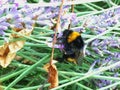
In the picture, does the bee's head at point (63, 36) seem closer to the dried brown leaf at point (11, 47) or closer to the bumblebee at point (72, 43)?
the bumblebee at point (72, 43)

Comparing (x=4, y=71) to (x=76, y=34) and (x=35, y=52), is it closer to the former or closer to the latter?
(x=35, y=52)

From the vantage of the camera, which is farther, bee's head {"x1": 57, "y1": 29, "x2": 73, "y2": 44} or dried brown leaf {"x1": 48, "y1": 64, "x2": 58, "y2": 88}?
bee's head {"x1": 57, "y1": 29, "x2": 73, "y2": 44}

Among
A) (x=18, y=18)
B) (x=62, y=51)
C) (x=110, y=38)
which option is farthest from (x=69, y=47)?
(x=18, y=18)

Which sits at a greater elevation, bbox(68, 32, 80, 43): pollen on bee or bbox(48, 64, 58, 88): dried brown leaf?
bbox(68, 32, 80, 43): pollen on bee

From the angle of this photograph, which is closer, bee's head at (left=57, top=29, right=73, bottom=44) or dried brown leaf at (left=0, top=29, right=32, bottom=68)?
dried brown leaf at (left=0, top=29, right=32, bottom=68)

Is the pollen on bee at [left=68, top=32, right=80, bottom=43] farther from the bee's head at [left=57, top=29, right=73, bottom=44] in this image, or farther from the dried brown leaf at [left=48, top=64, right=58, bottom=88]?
the dried brown leaf at [left=48, top=64, right=58, bottom=88]

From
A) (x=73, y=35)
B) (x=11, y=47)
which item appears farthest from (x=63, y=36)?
(x=11, y=47)

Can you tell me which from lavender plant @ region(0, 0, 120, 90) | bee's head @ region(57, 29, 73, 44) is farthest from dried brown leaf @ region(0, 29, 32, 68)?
bee's head @ region(57, 29, 73, 44)

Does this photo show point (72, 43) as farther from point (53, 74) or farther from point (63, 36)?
point (53, 74)

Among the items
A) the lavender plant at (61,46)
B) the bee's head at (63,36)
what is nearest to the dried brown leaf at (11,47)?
the lavender plant at (61,46)

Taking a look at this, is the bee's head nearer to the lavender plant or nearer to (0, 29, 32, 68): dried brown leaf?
the lavender plant
